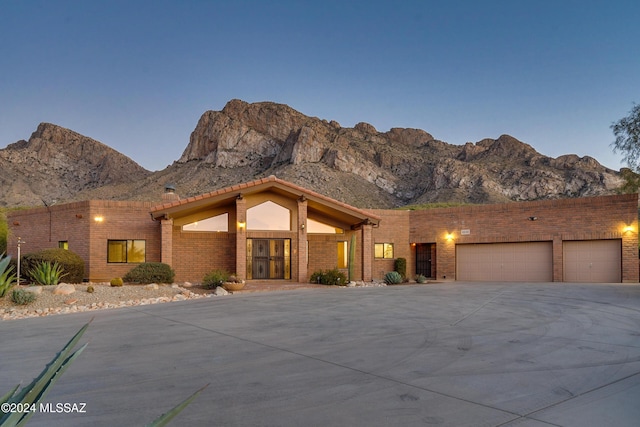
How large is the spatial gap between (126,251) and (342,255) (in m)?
11.0

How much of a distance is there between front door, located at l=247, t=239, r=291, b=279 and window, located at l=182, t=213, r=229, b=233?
162 centimetres

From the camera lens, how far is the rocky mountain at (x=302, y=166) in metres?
64.9

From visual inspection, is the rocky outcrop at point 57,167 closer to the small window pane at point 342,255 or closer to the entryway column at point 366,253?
the small window pane at point 342,255

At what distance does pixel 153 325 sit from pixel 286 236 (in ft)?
38.7

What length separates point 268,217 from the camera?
68.3 feet

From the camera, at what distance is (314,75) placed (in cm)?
4891

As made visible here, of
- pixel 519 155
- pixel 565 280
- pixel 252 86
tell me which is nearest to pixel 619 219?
pixel 565 280

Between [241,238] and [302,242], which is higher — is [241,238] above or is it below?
above

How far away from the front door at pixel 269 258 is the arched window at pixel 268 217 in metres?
0.68

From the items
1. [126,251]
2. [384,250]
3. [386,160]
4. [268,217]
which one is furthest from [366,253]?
[386,160]

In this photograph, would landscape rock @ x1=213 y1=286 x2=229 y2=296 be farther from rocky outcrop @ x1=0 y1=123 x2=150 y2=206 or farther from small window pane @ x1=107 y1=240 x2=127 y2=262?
rocky outcrop @ x1=0 y1=123 x2=150 y2=206

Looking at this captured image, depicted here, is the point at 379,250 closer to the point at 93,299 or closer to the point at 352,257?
the point at 352,257

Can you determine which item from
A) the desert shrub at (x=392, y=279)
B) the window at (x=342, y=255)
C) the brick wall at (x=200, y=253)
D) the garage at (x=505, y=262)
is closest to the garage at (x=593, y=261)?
the garage at (x=505, y=262)

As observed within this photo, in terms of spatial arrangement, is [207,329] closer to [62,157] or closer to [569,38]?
[569,38]
